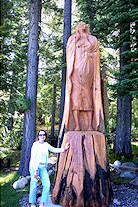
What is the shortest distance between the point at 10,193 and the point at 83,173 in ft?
8.44

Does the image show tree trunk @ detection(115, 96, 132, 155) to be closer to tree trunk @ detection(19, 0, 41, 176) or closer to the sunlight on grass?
tree trunk @ detection(19, 0, 41, 176)

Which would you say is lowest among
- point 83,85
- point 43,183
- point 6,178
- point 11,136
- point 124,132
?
point 6,178

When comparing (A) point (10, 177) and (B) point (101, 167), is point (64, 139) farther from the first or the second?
(A) point (10, 177)

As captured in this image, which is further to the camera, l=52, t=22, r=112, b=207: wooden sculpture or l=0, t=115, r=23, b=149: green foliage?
l=0, t=115, r=23, b=149: green foliage

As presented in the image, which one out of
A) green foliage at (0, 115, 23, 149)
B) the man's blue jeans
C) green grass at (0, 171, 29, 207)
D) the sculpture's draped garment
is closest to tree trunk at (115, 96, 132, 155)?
the sculpture's draped garment

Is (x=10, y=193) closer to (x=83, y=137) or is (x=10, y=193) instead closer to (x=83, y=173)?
(x=83, y=173)

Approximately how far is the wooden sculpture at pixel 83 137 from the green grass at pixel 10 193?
127cm

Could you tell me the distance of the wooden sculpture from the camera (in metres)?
3.90

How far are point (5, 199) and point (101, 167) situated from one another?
268 centimetres

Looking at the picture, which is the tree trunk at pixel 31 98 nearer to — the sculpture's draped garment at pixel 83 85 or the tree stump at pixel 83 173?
the sculpture's draped garment at pixel 83 85

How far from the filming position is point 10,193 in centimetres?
525

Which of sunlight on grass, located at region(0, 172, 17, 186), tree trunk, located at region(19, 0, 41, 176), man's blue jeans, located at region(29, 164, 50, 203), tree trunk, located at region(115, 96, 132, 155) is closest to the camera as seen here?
man's blue jeans, located at region(29, 164, 50, 203)

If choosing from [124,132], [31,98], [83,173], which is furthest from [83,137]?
[124,132]

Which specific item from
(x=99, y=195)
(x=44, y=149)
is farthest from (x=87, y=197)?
(x=44, y=149)
